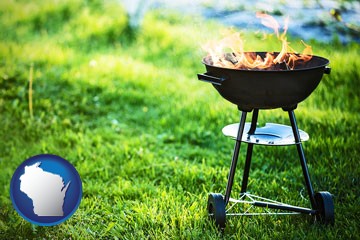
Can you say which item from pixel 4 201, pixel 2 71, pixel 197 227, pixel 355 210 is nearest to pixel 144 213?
pixel 197 227

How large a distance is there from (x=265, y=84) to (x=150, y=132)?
230 centimetres

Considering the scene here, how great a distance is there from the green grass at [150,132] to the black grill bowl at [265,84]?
83 centimetres

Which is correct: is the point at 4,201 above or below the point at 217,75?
below

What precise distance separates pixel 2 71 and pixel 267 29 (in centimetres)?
349

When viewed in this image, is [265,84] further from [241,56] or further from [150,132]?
[150,132]

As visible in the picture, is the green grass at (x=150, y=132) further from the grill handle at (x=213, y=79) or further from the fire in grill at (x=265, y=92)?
the grill handle at (x=213, y=79)

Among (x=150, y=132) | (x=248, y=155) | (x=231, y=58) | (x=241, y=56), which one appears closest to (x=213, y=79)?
(x=241, y=56)

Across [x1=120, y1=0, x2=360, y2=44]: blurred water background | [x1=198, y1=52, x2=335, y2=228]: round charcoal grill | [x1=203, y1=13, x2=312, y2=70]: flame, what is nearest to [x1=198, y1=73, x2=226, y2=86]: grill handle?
[x1=198, y1=52, x2=335, y2=228]: round charcoal grill

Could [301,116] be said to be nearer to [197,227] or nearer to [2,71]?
[197,227]

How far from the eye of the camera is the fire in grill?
2783 millimetres

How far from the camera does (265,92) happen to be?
280 cm

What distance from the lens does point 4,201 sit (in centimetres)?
367

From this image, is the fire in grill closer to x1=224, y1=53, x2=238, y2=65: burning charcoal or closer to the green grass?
x1=224, y1=53, x2=238, y2=65: burning charcoal

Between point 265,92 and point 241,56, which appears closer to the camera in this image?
point 265,92
